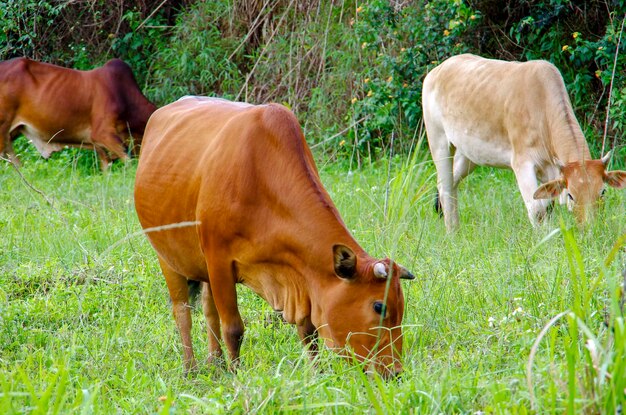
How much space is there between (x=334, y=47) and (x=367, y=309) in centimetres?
786

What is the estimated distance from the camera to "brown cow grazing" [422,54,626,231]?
643 cm

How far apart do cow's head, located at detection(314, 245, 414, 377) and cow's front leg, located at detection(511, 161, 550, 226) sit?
3.11 m

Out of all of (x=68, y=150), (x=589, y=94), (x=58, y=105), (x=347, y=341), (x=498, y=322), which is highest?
(x=347, y=341)

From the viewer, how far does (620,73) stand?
8.98 m

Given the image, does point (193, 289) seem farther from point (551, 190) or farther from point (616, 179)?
point (616, 179)

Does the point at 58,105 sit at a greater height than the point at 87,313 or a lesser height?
lesser

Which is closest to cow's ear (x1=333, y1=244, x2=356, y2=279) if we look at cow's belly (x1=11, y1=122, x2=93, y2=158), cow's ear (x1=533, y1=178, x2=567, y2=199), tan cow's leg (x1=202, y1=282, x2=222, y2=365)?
tan cow's leg (x1=202, y1=282, x2=222, y2=365)

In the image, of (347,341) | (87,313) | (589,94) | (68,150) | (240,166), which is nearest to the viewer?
(347,341)

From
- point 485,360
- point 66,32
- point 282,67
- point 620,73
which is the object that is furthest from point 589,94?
point 66,32

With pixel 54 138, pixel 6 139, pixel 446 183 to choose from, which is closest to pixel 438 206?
pixel 446 183

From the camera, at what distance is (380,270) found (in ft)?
12.1

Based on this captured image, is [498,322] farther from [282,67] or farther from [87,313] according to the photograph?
A: [282,67]

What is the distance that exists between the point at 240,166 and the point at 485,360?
1.30 m

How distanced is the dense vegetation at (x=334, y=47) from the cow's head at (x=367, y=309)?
425 centimetres
